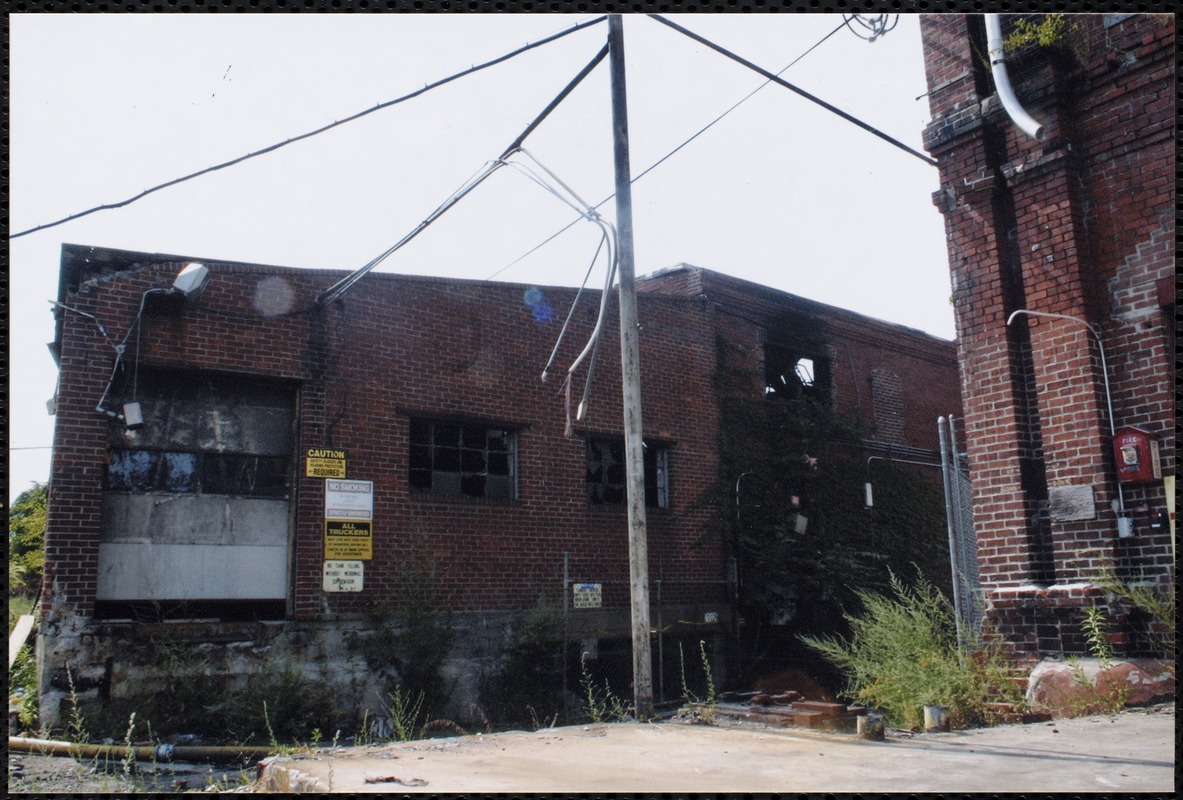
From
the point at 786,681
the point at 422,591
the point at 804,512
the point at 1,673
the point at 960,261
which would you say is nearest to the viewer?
the point at 1,673

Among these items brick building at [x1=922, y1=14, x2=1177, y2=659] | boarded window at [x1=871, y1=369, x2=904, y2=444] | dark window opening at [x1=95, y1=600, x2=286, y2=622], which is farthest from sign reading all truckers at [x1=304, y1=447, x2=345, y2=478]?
boarded window at [x1=871, y1=369, x2=904, y2=444]

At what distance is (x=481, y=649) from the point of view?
1198cm

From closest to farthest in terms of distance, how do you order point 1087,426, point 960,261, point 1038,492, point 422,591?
1. point 1087,426
2. point 1038,492
3. point 960,261
4. point 422,591

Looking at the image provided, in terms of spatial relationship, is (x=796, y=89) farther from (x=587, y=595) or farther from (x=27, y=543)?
(x=27, y=543)

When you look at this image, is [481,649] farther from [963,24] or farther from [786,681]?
[963,24]

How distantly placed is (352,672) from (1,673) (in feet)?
25.7

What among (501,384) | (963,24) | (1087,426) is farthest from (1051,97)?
(501,384)

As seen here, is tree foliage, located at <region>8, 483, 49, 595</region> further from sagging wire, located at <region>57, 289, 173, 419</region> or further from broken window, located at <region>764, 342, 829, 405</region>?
broken window, located at <region>764, 342, 829, 405</region>

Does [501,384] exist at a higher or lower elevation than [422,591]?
higher

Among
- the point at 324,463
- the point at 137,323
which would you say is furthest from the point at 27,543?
the point at 324,463

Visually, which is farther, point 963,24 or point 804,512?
point 804,512

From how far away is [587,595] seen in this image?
42.7ft

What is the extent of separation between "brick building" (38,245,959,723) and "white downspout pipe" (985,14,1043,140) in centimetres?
471

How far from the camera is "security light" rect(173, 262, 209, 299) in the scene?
10305mm
